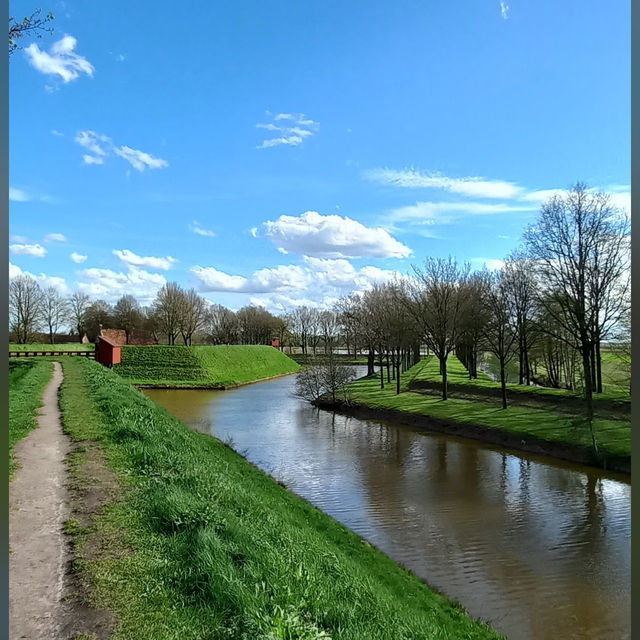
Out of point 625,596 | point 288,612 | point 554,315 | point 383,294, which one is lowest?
point 625,596

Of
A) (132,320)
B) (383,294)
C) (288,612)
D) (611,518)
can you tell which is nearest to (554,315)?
(611,518)

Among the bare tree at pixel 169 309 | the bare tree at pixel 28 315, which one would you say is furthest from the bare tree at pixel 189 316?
the bare tree at pixel 28 315

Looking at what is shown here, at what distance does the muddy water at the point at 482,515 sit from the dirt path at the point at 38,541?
611 centimetres

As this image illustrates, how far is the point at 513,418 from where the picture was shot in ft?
72.6

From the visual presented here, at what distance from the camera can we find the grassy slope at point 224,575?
12.0 ft

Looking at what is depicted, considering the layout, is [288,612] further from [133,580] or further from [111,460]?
[111,460]

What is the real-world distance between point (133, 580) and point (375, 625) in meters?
2.13

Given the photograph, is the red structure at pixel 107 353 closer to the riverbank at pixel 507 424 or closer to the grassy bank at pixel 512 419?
A: the riverbank at pixel 507 424

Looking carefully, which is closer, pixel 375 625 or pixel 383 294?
pixel 375 625

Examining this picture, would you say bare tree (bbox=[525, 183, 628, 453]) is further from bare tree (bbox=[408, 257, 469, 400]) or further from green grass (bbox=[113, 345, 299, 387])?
green grass (bbox=[113, 345, 299, 387])

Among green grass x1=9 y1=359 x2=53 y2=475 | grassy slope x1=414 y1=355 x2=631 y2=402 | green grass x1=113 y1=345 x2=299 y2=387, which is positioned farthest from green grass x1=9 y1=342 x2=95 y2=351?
grassy slope x1=414 y1=355 x2=631 y2=402

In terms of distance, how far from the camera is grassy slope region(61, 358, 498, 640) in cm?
365

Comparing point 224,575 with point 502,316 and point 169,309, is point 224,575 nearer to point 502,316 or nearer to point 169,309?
point 502,316

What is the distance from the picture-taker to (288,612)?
3.75 metres
